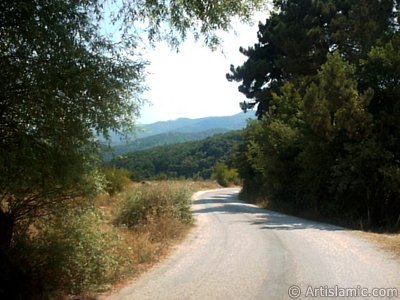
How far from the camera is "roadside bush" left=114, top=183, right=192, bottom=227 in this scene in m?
17.3

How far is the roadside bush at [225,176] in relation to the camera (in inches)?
2908

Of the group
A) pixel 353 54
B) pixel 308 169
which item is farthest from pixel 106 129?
pixel 353 54

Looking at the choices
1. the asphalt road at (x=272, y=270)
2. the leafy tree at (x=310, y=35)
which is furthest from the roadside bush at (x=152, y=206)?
the leafy tree at (x=310, y=35)

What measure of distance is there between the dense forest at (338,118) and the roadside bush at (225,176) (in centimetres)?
4176

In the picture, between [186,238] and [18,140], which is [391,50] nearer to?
[186,238]

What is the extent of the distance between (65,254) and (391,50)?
16237 mm

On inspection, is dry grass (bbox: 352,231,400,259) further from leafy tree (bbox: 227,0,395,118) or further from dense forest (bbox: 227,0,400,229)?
leafy tree (bbox: 227,0,395,118)

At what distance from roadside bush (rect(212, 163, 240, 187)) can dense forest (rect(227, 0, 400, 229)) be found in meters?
41.8

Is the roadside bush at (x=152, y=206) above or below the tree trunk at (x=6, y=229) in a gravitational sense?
below

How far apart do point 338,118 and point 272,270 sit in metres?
12.0

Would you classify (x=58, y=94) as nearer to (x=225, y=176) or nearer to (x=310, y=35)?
(x=310, y=35)

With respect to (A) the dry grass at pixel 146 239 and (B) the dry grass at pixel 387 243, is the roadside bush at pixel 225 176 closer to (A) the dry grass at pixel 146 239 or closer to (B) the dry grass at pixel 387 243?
(A) the dry grass at pixel 146 239

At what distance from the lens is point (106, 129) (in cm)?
762

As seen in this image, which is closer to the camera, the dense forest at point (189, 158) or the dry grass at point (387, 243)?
the dry grass at point (387, 243)
